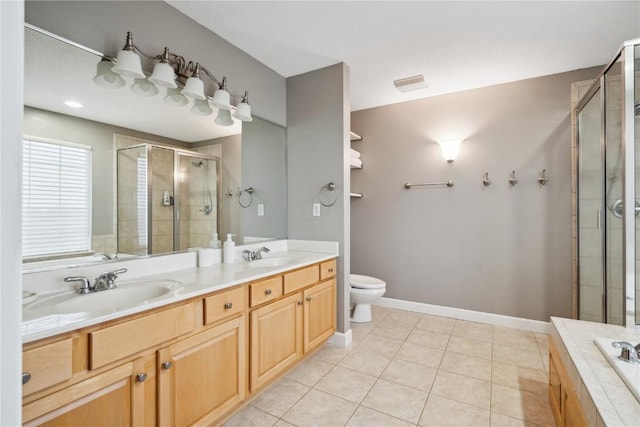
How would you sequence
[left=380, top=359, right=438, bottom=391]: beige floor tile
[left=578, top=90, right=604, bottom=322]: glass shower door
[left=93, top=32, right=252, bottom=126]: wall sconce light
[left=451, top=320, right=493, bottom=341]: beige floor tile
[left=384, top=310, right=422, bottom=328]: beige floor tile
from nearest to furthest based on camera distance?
1. [left=93, top=32, right=252, bottom=126]: wall sconce light
2. [left=380, top=359, right=438, bottom=391]: beige floor tile
3. [left=578, top=90, right=604, bottom=322]: glass shower door
4. [left=451, top=320, right=493, bottom=341]: beige floor tile
5. [left=384, top=310, right=422, bottom=328]: beige floor tile

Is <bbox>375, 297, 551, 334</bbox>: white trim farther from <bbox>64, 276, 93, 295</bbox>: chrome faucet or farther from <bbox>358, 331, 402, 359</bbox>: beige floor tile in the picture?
<bbox>64, 276, 93, 295</bbox>: chrome faucet

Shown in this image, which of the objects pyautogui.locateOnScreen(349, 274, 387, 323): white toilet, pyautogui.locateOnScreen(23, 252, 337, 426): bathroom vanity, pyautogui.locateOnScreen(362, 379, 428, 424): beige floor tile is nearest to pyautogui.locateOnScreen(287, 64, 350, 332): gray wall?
pyautogui.locateOnScreen(349, 274, 387, 323): white toilet

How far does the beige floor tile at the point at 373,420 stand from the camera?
158 centimetres

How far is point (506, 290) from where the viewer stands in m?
2.90

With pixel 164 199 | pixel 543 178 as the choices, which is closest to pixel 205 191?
pixel 164 199

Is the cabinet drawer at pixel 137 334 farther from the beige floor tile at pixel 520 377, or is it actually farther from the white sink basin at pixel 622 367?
the beige floor tile at pixel 520 377

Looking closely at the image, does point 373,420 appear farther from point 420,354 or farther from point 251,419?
point 420,354

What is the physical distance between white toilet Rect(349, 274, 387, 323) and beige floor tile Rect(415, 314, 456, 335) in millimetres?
512

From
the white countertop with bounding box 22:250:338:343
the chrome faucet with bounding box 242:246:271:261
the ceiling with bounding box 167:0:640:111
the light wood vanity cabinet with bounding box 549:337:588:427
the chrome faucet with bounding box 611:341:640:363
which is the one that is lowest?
the light wood vanity cabinet with bounding box 549:337:588:427

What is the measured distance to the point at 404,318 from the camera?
313 centimetres

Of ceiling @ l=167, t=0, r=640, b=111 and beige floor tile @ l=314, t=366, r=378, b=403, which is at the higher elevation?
ceiling @ l=167, t=0, r=640, b=111

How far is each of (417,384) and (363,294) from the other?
3.29ft

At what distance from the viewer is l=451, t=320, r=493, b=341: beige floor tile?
2.68 m

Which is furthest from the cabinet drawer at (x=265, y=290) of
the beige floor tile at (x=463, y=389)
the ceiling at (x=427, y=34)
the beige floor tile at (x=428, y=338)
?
the ceiling at (x=427, y=34)
